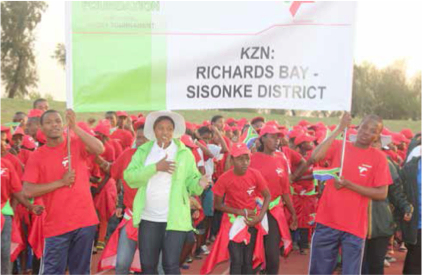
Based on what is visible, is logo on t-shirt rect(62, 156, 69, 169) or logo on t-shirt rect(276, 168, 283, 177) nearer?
logo on t-shirt rect(62, 156, 69, 169)

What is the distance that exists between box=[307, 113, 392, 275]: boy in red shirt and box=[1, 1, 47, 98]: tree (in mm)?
37352

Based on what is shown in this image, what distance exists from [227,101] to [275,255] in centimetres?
225

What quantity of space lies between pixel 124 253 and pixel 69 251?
0.59 m

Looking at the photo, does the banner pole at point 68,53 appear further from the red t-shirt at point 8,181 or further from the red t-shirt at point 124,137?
the red t-shirt at point 124,137

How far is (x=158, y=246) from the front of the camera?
5.84 m

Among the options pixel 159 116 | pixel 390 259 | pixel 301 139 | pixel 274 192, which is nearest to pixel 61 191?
pixel 159 116

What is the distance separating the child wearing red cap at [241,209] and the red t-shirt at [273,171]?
37 cm

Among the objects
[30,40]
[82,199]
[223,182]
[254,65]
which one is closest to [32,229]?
[82,199]

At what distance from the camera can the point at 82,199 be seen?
5.88 meters

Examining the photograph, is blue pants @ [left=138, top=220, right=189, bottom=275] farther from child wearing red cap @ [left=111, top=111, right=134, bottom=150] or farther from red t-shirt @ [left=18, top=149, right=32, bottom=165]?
child wearing red cap @ [left=111, top=111, right=134, bottom=150]

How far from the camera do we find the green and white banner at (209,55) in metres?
5.54

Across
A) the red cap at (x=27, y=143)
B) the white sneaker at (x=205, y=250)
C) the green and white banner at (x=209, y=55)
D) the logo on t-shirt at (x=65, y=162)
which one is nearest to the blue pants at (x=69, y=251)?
the logo on t-shirt at (x=65, y=162)

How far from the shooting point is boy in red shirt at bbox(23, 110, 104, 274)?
5777 millimetres

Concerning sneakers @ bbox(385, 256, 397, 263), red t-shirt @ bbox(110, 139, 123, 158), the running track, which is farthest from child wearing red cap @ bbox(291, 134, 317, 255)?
red t-shirt @ bbox(110, 139, 123, 158)
